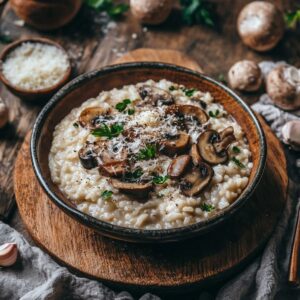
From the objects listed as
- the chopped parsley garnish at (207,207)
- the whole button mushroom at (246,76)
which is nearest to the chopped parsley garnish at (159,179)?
the chopped parsley garnish at (207,207)

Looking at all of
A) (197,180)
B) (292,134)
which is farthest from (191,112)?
(292,134)

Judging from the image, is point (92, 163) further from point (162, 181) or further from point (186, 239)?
point (186, 239)

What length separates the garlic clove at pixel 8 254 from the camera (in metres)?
4.61

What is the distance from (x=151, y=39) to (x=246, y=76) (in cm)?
144

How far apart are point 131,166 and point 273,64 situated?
8.82 feet

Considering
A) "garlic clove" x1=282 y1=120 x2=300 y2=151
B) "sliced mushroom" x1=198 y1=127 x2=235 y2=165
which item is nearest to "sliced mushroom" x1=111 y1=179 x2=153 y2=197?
"sliced mushroom" x1=198 y1=127 x2=235 y2=165

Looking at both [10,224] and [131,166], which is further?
[10,224]

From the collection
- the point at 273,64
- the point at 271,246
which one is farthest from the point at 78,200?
the point at 273,64

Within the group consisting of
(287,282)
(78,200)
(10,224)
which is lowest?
(287,282)

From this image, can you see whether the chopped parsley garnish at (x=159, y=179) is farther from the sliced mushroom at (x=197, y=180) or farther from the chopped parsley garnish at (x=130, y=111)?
the chopped parsley garnish at (x=130, y=111)

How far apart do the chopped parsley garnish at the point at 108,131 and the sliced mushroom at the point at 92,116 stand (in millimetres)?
112

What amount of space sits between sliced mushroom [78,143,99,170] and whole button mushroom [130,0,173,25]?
8.68 feet

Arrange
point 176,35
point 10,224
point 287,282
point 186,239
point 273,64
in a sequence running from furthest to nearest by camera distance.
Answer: point 176,35, point 273,64, point 10,224, point 287,282, point 186,239

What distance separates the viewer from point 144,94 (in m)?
5.38
